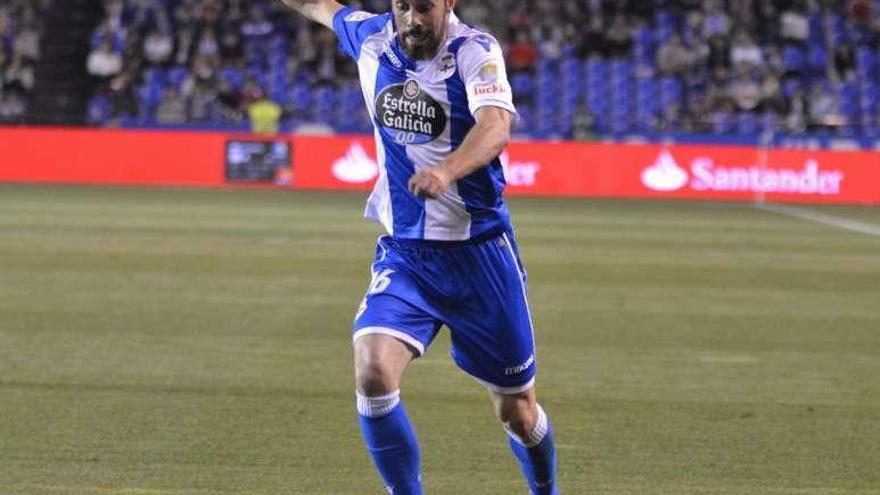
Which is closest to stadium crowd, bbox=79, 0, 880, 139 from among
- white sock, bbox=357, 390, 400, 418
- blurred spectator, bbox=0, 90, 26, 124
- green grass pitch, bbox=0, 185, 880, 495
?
blurred spectator, bbox=0, 90, 26, 124

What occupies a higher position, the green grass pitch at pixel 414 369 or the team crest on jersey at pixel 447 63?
the team crest on jersey at pixel 447 63

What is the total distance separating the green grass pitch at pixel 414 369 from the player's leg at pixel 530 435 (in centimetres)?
48

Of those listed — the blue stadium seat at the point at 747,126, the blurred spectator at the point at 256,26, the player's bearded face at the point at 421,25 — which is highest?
the player's bearded face at the point at 421,25

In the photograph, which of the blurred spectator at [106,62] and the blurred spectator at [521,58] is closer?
the blurred spectator at [521,58]

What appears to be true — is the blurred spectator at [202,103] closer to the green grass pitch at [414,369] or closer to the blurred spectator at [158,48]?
the blurred spectator at [158,48]

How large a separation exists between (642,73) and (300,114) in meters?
7.08

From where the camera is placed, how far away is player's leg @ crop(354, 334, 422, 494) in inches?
219

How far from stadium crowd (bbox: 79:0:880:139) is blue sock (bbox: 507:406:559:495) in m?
24.5

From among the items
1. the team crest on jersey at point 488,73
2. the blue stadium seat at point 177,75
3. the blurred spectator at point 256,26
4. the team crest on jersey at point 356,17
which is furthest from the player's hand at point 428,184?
the blurred spectator at point 256,26

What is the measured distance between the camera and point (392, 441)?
5.70 meters

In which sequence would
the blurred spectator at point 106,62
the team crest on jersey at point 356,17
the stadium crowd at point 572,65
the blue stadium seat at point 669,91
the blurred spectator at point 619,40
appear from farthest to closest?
the blurred spectator at point 619,40, the blurred spectator at point 106,62, the blue stadium seat at point 669,91, the stadium crowd at point 572,65, the team crest on jersey at point 356,17

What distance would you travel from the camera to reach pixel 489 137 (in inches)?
211

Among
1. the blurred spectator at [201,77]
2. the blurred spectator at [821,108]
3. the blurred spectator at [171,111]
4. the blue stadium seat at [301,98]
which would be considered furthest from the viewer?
the blue stadium seat at [301,98]

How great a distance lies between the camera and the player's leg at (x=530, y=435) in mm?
6074
